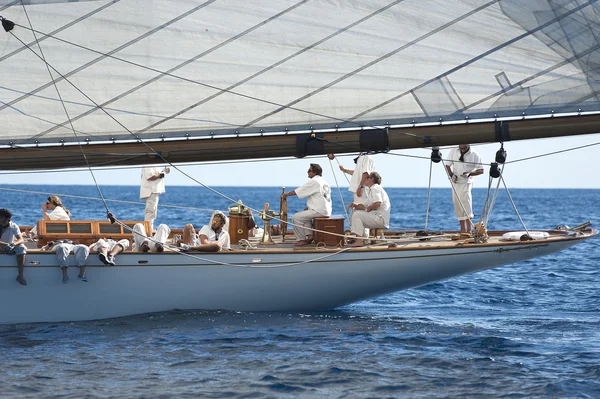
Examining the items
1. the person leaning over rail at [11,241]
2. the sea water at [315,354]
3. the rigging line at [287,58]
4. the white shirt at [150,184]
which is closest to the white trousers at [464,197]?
the sea water at [315,354]

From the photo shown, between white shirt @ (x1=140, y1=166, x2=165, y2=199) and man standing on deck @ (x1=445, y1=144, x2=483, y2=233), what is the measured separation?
4627mm

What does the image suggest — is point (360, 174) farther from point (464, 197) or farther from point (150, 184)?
point (150, 184)

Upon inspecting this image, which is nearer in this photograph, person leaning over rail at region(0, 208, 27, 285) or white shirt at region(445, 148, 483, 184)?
person leaning over rail at region(0, 208, 27, 285)

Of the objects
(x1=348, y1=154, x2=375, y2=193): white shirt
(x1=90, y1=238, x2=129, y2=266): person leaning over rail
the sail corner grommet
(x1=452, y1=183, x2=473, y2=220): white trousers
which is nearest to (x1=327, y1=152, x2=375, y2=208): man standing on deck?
(x1=348, y1=154, x2=375, y2=193): white shirt

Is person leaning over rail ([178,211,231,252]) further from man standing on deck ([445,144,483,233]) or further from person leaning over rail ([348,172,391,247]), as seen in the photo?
man standing on deck ([445,144,483,233])

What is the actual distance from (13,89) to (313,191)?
4408mm

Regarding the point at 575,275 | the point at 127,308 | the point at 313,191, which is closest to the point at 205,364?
the point at 127,308

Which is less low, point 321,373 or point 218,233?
point 218,233

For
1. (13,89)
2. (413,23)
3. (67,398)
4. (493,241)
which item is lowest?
(67,398)

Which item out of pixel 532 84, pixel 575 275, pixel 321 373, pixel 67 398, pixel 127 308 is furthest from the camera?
pixel 575 275

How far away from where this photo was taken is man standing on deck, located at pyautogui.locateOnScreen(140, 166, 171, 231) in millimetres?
15180

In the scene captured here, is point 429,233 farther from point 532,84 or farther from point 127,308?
point 127,308

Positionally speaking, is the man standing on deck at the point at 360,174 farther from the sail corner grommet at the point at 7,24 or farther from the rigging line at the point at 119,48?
the sail corner grommet at the point at 7,24

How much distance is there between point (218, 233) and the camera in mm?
13164
